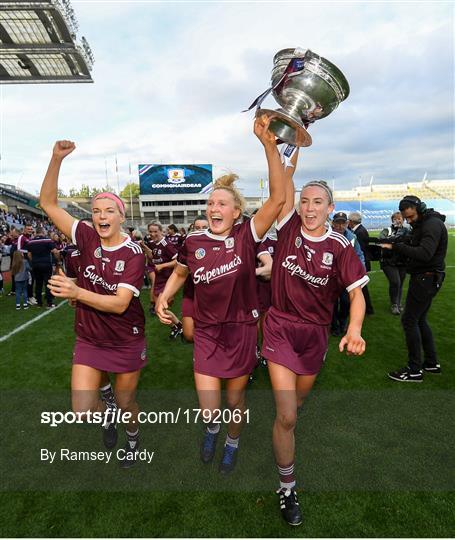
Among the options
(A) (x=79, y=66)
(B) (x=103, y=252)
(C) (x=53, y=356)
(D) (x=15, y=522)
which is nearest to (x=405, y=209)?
(B) (x=103, y=252)

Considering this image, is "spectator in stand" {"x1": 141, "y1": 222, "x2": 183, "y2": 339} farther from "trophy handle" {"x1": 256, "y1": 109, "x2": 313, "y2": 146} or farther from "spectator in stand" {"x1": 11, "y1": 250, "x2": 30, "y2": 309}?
"trophy handle" {"x1": 256, "y1": 109, "x2": 313, "y2": 146}

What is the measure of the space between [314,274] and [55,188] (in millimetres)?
2266

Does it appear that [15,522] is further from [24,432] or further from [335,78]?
[335,78]

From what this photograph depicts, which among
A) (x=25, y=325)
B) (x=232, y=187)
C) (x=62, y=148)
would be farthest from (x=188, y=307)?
(x=25, y=325)

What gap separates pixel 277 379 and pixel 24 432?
9.04 feet

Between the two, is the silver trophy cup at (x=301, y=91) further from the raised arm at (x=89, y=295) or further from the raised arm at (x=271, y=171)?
the raised arm at (x=89, y=295)

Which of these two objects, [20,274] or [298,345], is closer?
[298,345]

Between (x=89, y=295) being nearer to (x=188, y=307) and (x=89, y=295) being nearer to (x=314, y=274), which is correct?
(x=188, y=307)

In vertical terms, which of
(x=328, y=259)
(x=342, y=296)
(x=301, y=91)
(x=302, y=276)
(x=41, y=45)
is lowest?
(x=342, y=296)

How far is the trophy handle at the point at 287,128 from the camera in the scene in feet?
8.61

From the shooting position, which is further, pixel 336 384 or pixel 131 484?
pixel 336 384

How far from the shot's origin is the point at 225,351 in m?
3.12

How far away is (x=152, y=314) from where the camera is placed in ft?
30.1

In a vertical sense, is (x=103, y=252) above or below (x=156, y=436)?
above
